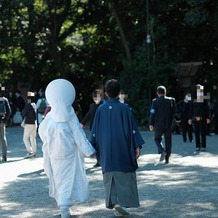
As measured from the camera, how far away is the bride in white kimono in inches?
327

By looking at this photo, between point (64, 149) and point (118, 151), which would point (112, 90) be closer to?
point (118, 151)

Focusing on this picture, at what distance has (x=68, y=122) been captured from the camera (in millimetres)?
8461

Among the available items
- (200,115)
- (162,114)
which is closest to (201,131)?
(200,115)

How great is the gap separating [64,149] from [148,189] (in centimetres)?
264

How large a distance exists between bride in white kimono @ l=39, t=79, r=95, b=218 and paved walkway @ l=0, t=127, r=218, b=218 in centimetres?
37

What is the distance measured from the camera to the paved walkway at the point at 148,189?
865 cm

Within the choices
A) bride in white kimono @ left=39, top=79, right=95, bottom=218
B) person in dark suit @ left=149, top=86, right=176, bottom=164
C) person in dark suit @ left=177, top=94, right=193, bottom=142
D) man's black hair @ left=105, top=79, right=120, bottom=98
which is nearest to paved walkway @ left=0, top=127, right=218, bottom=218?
bride in white kimono @ left=39, top=79, right=95, bottom=218

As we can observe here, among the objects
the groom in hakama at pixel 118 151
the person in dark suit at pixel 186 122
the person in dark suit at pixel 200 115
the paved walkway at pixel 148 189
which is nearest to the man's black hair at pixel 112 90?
the groom in hakama at pixel 118 151

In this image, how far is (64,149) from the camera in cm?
834

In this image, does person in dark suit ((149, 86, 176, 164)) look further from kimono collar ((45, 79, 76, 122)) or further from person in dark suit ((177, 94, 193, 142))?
person in dark suit ((177, 94, 193, 142))

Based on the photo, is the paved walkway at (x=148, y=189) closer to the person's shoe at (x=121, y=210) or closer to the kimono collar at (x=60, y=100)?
the person's shoe at (x=121, y=210)

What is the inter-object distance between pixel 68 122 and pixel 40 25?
1014 inches

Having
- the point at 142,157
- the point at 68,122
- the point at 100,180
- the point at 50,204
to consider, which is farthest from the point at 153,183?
the point at 142,157

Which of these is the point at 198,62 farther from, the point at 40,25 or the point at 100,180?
the point at 100,180
